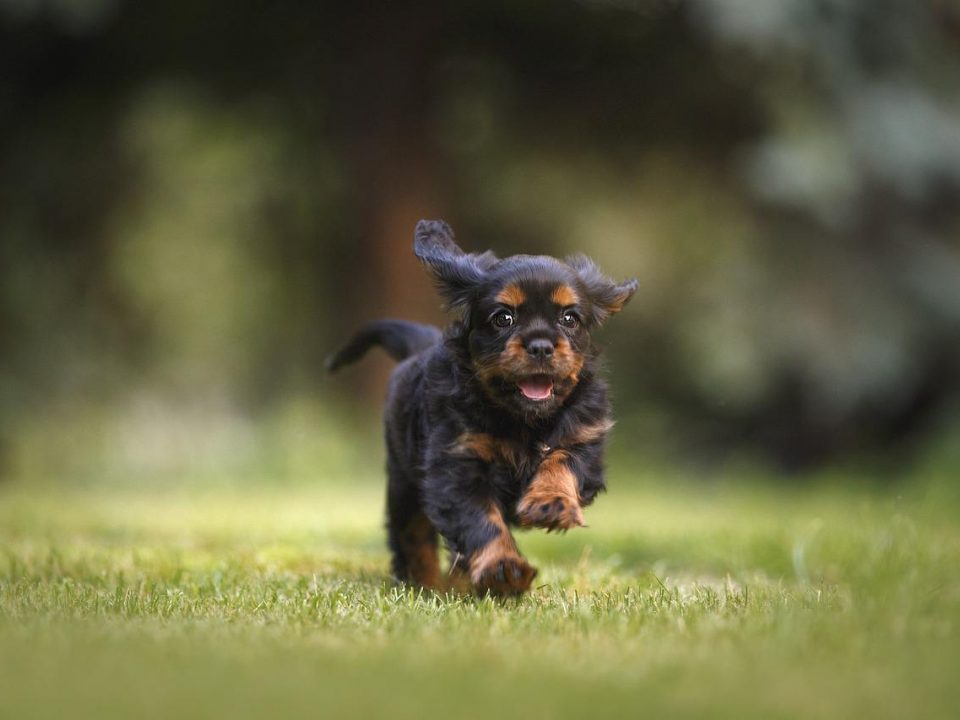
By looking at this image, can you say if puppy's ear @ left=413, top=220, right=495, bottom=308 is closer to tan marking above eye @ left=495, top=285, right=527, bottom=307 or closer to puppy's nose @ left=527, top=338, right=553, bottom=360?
tan marking above eye @ left=495, top=285, right=527, bottom=307

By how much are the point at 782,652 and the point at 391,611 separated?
1141 millimetres

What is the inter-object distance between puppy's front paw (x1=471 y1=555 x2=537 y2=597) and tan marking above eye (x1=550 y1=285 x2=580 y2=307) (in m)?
0.81

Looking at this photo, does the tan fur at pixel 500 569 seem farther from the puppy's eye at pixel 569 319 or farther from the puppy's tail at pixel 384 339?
the puppy's tail at pixel 384 339

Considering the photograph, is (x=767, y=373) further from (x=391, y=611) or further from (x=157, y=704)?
(x=157, y=704)

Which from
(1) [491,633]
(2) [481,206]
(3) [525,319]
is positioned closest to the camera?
(1) [491,633]

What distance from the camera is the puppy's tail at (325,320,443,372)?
4859 mm

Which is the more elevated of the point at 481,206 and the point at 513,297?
the point at 481,206

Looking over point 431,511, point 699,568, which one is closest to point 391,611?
point 431,511

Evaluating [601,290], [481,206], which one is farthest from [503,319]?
[481,206]

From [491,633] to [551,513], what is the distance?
2.03ft

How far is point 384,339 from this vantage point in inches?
195

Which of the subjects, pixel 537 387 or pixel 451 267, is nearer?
pixel 537 387

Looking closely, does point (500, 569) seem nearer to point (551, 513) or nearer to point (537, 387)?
point (551, 513)

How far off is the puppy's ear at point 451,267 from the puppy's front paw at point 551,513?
0.78 metres
